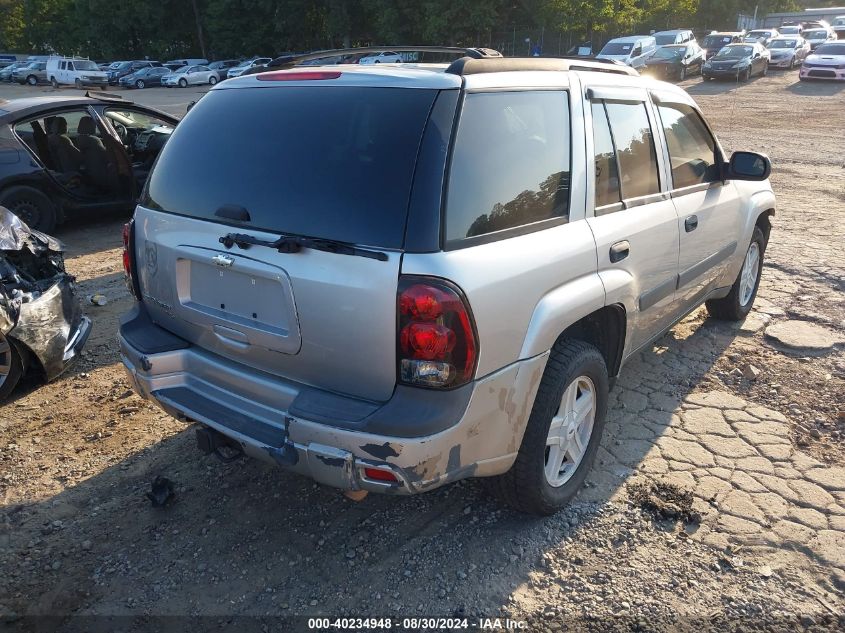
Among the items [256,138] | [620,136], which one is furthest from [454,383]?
[620,136]

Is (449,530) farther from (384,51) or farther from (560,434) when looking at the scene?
(384,51)

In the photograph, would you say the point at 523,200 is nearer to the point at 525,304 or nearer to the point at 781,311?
the point at 525,304

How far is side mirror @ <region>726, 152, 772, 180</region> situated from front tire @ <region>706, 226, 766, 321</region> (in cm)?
87

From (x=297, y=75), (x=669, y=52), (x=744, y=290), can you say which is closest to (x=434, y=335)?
(x=297, y=75)

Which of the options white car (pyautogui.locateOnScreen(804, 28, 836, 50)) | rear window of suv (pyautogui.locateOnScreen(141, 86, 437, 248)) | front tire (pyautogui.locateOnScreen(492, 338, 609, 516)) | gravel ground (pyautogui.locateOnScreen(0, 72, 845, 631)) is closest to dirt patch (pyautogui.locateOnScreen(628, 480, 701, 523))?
gravel ground (pyautogui.locateOnScreen(0, 72, 845, 631))

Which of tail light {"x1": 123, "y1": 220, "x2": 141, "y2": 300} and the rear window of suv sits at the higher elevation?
the rear window of suv

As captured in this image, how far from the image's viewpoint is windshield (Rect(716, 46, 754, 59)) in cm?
2759

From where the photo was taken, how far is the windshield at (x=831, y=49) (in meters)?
26.3

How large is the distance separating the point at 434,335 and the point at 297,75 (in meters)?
1.40

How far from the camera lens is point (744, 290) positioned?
5.34 metres

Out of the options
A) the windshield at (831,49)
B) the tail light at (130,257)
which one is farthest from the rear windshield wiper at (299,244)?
the windshield at (831,49)

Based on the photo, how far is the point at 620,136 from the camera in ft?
10.9

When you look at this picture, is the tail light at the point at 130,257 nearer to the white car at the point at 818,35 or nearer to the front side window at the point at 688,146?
the front side window at the point at 688,146

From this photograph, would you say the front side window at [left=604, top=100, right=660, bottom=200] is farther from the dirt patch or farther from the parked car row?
the parked car row
